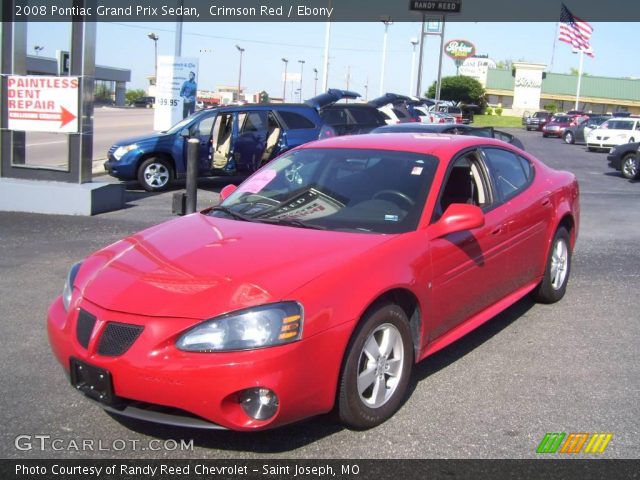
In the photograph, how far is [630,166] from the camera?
19141 millimetres

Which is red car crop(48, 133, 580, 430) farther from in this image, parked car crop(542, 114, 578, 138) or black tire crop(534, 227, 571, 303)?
parked car crop(542, 114, 578, 138)

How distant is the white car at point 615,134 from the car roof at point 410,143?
92.3 ft

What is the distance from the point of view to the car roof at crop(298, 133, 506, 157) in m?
4.84

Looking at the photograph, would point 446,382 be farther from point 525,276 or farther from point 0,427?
point 0,427

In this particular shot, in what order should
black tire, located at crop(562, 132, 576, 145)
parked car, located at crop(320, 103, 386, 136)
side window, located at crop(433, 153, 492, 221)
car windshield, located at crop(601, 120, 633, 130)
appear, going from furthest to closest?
1. black tire, located at crop(562, 132, 576, 145)
2. car windshield, located at crop(601, 120, 633, 130)
3. parked car, located at crop(320, 103, 386, 136)
4. side window, located at crop(433, 153, 492, 221)

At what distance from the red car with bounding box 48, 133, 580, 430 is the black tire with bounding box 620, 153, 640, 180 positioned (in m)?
15.1

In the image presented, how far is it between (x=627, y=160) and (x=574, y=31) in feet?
111

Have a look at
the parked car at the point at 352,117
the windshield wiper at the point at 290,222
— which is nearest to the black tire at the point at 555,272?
the windshield wiper at the point at 290,222

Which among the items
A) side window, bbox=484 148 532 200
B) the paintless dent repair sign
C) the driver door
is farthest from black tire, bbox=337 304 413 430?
the driver door

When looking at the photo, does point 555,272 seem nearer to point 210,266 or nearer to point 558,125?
point 210,266

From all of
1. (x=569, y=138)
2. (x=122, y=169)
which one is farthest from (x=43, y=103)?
(x=569, y=138)

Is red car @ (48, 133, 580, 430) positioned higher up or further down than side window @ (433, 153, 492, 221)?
further down

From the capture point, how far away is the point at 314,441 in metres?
3.62

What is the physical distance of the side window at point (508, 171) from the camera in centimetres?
527
